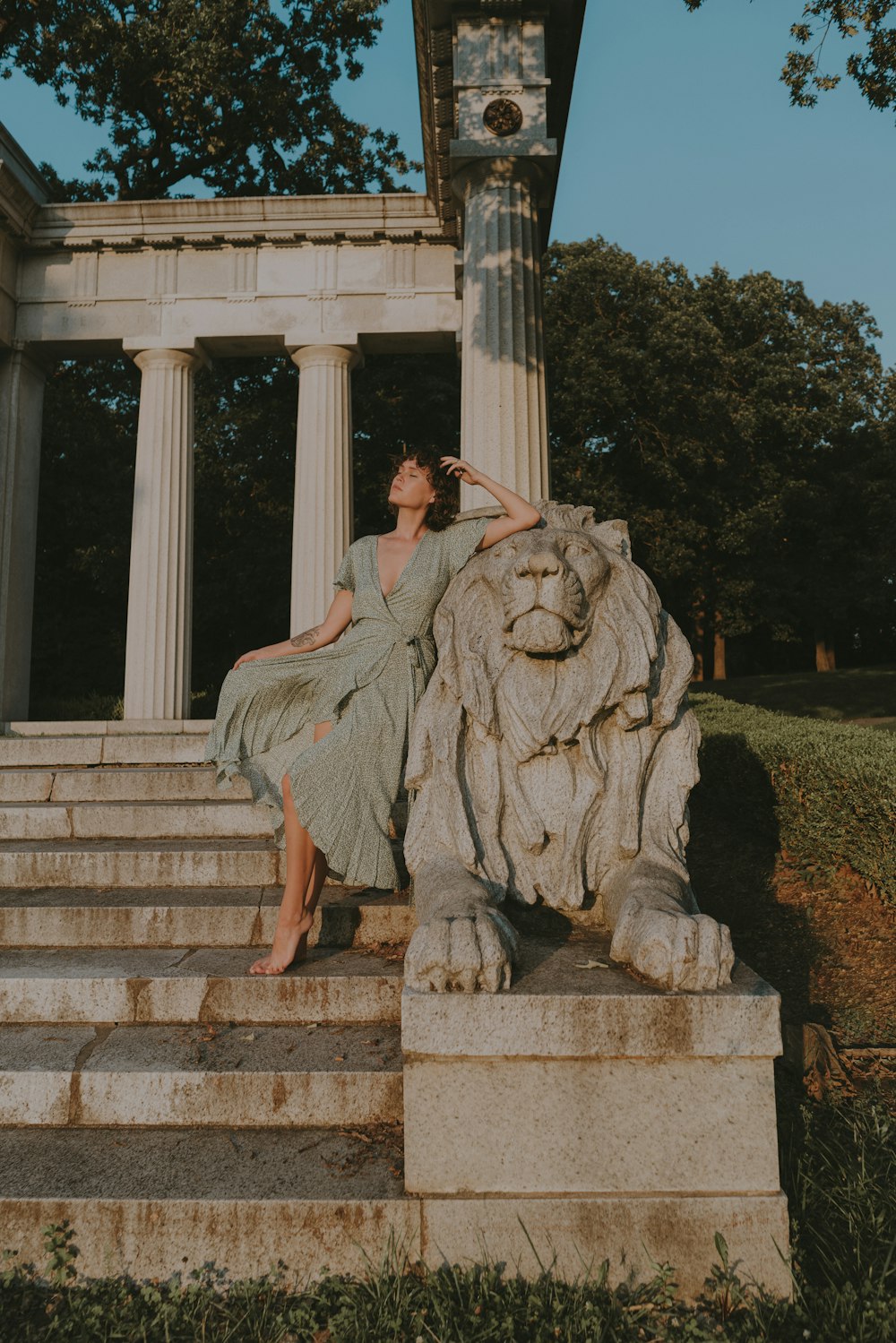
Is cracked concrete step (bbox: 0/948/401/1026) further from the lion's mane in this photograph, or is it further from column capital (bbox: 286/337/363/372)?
column capital (bbox: 286/337/363/372)

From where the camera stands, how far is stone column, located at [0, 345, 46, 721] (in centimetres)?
1145

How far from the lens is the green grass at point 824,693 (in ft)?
58.0

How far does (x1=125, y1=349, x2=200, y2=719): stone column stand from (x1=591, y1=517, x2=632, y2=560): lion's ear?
856 centimetres

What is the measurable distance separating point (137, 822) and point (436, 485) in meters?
2.57

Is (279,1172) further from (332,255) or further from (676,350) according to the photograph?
(676,350)

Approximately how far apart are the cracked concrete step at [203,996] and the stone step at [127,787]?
240cm

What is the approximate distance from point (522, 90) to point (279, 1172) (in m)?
9.16

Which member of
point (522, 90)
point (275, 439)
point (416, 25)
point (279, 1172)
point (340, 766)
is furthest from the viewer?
point (275, 439)

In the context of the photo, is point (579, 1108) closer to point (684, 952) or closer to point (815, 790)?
point (684, 952)

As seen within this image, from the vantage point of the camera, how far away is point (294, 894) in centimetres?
341

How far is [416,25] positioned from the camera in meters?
9.19

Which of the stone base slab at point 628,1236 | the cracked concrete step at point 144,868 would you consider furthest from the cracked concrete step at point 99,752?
the stone base slab at point 628,1236

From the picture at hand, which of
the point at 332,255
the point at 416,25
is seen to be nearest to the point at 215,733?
the point at 416,25

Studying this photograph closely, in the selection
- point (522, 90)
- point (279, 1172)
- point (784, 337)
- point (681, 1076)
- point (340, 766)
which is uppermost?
point (784, 337)
